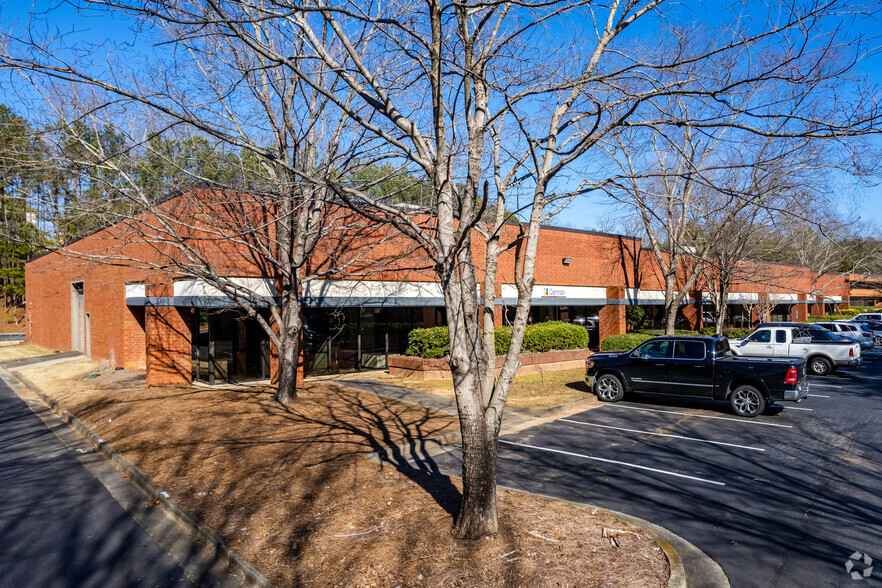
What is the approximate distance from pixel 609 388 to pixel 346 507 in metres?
9.79

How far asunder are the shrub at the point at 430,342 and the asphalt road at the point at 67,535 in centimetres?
1048

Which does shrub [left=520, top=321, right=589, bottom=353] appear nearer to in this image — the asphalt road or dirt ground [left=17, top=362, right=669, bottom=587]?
dirt ground [left=17, top=362, right=669, bottom=587]

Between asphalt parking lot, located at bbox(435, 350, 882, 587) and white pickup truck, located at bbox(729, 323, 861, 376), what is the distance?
22.1 ft

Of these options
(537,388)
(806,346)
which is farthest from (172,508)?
(806,346)

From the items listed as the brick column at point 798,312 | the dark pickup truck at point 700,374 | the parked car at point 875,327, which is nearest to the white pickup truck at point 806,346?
the dark pickup truck at point 700,374

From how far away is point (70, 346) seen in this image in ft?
87.8

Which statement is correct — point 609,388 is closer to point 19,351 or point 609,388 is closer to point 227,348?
point 227,348

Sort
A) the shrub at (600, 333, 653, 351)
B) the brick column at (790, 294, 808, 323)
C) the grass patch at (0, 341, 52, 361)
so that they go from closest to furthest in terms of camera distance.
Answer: the shrub at (600, 333, 653, 351) → the grass patch at (0, 341, 52, 361) → the brick column at (790, 294, 808, 323)

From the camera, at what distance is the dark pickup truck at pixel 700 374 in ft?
39.8

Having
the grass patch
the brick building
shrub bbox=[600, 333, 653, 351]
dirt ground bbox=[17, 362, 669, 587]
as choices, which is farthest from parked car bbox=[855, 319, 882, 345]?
the grass patch

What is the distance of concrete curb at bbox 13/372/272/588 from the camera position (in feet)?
16.9

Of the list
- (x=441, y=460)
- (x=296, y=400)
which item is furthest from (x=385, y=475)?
(x=296, y=400)

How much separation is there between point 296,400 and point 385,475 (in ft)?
19.1

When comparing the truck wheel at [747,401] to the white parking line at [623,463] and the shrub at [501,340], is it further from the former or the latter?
the shrub at [501,340]
